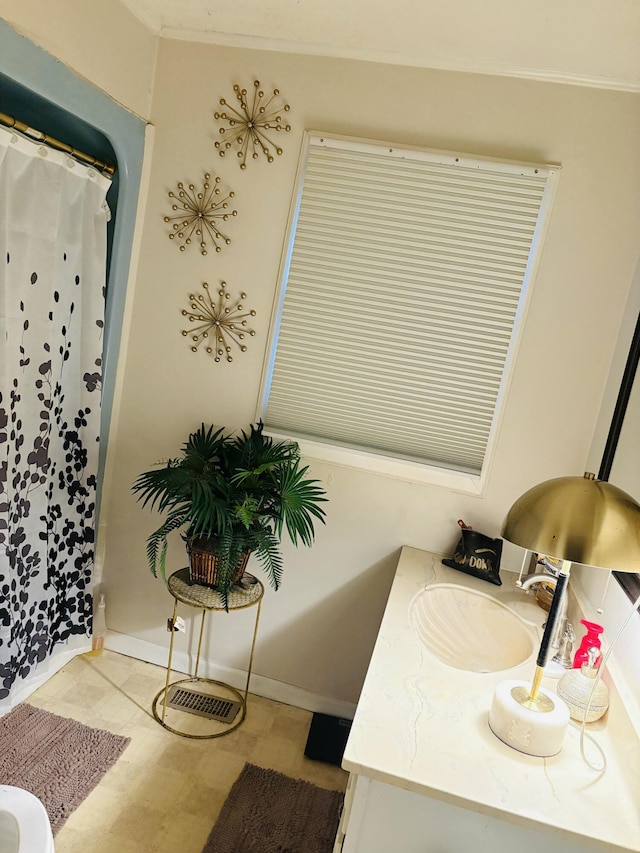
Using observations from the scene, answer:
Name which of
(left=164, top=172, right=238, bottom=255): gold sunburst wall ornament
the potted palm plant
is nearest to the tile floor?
the potted palm plant

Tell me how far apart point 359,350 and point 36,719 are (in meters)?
1.74

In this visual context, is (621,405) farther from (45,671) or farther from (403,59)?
(45,671)

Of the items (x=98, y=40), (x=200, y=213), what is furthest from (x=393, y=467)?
(x=98, y=40)

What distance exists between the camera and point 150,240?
93.7 inches

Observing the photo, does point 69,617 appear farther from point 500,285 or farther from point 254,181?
point 500,285

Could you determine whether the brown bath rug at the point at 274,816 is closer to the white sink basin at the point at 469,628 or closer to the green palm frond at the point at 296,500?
Result: the white sink basin at the point at 469,628

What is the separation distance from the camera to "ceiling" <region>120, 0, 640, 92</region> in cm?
175

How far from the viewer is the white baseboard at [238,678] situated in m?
2.50

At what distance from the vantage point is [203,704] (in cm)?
244

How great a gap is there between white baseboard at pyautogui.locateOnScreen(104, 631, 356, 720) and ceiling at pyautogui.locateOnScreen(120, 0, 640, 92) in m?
2.36

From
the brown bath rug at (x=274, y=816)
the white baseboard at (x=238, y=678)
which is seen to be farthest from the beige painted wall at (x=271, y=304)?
the brown bath rug at (x=274, y=816)

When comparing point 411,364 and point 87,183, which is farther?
point 411,364

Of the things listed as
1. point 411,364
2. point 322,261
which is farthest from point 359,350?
point 322,261

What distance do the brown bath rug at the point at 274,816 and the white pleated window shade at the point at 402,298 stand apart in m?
1.18
